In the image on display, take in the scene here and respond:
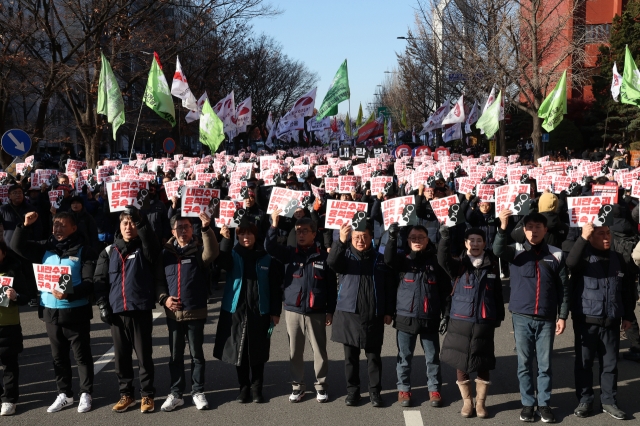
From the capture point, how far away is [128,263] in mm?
6203

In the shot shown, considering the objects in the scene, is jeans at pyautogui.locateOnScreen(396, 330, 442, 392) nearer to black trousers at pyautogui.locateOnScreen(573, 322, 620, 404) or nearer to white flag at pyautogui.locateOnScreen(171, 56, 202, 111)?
black trousers at pyautogui.locateOnScreen(573, 322, 620, 404)

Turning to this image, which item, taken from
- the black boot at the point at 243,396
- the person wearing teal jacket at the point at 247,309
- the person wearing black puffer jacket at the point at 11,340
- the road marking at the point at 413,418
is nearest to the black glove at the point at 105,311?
the person wearing black puffer jacket at the point at 11,340

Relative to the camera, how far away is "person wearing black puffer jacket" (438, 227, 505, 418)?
595 centimetres

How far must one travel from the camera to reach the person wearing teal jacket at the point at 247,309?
6.35m

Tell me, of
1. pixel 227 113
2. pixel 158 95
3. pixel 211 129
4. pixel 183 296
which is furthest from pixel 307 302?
pixel 227 113

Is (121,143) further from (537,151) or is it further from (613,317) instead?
(613,317)

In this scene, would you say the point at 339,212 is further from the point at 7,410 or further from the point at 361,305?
the point at 7,410

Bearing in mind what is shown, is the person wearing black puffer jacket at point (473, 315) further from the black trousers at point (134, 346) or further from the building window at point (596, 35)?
the building window at point (596, 35)

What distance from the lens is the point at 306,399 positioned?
648cm

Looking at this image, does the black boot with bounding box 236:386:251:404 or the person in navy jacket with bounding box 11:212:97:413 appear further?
the black boot with bounding box 236:386:251:404

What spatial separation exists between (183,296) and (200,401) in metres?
0.94

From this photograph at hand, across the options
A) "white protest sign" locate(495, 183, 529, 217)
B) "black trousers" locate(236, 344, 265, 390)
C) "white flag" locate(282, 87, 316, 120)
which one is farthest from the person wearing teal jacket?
"white flag" locate(282, 87, 316, 120)

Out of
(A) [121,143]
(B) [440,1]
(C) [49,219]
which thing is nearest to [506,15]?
(B) [440,1]

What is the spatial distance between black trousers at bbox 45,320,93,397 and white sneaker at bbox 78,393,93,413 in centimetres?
6
